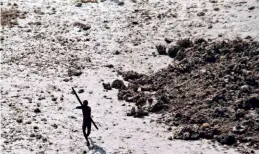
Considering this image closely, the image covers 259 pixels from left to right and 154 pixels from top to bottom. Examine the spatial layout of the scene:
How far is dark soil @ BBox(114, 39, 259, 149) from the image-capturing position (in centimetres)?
2027

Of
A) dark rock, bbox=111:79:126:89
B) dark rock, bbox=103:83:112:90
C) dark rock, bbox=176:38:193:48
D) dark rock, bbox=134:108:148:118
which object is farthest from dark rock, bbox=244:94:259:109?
dark rock, bbox=176:38:193:48

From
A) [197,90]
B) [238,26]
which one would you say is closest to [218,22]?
[238,26]

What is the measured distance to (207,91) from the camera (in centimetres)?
2300

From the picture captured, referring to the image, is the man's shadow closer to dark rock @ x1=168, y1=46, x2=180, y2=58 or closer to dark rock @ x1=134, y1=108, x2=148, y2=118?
dark rock @ x1=134, y1=108, x2=148, y2=118

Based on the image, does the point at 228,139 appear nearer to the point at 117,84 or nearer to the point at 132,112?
the point at 132,112

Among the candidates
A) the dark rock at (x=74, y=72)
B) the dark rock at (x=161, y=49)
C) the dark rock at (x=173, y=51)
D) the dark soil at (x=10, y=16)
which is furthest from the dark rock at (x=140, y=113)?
the dark soil at (x=10, y=16)

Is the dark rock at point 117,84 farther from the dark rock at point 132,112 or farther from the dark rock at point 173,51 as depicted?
the dark rock at point 173,51

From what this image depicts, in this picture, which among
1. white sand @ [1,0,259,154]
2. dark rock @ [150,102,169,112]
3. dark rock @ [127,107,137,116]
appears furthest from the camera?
dark rock @ [150,102,169,112]

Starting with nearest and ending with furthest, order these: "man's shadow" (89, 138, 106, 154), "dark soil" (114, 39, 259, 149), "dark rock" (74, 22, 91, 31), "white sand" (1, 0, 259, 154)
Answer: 1. "man's shadow" (89, 138, 106, 154)
2. "white sand" (1, 0, 259, 154)
3. "dark soil" (114, 39, 259, 149)
4. "dark rock" (74, 22, 91, 31)

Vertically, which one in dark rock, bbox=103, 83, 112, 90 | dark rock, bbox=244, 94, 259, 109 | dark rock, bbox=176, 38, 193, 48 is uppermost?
dark rock, bbox=176, 38, 193, 48

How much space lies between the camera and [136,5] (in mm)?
35406

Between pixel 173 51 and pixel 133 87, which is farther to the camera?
pixel 173 51

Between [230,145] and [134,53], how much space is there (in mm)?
11639

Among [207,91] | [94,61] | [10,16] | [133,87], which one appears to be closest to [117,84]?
[133,87]
